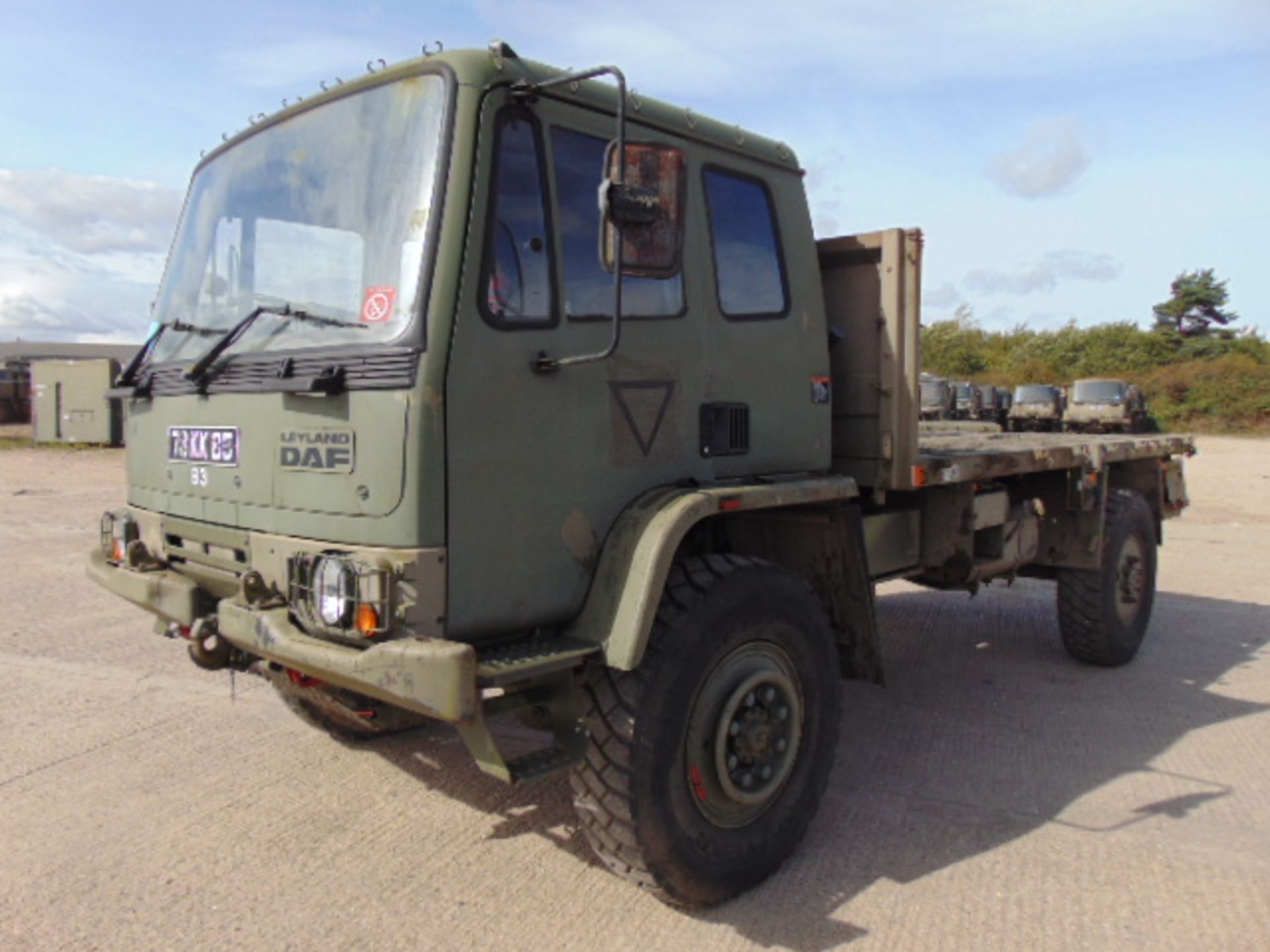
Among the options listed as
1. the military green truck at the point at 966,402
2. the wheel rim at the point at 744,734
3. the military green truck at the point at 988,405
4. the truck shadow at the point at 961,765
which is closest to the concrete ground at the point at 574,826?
the truck shadow at the point at 961,765

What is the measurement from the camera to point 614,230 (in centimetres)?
296

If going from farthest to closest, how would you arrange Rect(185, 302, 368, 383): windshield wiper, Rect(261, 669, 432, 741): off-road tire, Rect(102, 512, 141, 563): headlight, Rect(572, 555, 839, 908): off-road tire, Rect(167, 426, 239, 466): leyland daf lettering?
Rect(102, 512, 141, 563): headlight, Rect(261, 669, 432, 741): off-road tire, Rect(167, 426, 239, 466): leyland daf lettering, Rect(185, 302, 368, 383): windshield wiper, Rect(572, 555, 839, 908): off-road tire

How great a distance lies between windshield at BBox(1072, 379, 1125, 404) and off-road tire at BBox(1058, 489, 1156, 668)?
28464 mm

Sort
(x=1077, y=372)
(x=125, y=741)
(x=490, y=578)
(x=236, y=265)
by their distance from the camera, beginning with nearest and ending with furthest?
(x=490, y=578)
(x=236, y=265)
(x=125, y=741)
(x=1077, y=372)

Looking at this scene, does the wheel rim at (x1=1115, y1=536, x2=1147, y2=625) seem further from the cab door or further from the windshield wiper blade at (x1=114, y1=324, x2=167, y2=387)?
the windshield wiper blade at (x1=114, y1=324, x2=167, y2=387)

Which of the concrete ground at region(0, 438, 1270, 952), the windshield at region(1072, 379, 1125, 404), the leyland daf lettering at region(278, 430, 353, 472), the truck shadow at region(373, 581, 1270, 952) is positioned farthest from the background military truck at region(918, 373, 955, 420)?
the leyland daf lettering at region(278, 430, 353, 472)

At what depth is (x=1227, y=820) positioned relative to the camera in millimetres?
4090

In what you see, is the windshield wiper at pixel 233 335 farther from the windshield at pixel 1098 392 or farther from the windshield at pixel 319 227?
the windshield at pixel 1098 392

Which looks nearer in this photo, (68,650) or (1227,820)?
(1227,820)

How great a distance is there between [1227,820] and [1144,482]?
3543mm

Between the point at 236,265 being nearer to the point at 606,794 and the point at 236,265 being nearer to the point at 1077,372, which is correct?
the point at 606,794

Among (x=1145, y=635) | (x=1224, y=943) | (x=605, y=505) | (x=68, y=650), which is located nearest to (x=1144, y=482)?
(x=1145, y=635)

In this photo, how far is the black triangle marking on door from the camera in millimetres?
3398

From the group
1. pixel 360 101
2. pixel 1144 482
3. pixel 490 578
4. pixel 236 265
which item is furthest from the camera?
pixel 1144 482
